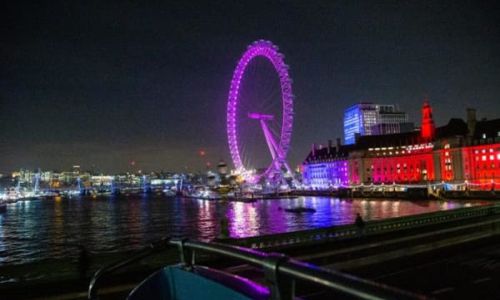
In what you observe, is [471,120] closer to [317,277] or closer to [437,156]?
[437,156]

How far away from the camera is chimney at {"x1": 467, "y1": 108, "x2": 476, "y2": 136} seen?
148875mm

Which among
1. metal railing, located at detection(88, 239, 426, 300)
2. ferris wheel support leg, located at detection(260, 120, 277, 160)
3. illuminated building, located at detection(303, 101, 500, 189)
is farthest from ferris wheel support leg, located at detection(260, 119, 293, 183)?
metal railing, located at detection(88, 239, 426, 300)

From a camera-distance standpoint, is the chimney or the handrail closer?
the handrail

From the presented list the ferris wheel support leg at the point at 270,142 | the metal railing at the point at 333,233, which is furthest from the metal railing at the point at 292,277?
the ferris wheel support leg at the point at 270,142

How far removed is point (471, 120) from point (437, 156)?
15.7 meters

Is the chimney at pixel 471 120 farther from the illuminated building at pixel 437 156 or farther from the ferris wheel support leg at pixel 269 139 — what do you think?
the ferris wheel support leg at pixel 269 139

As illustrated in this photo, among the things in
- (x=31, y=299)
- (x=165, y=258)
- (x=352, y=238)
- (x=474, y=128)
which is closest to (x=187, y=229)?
(x=352, y=238)

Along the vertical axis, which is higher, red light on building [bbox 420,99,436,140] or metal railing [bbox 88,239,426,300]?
red light on building [bbox 420,99,436,140]

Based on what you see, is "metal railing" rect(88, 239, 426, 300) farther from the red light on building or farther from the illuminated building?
the red light on building

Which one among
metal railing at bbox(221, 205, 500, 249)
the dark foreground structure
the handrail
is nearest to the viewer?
the handrail

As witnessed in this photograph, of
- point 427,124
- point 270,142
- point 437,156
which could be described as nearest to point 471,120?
point 437,156

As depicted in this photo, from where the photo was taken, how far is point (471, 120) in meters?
150

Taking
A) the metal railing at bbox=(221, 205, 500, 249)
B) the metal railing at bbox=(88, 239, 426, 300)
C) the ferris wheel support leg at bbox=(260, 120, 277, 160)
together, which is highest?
the ferris wheel support leg at bbox=(260, 120, 277, 160)

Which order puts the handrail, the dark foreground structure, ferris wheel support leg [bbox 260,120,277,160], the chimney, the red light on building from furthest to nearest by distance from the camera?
the red light on building
the chimney
ferris wheel support leg [bbox 260,120,277,160]
the dark foreground structure
the handrail
